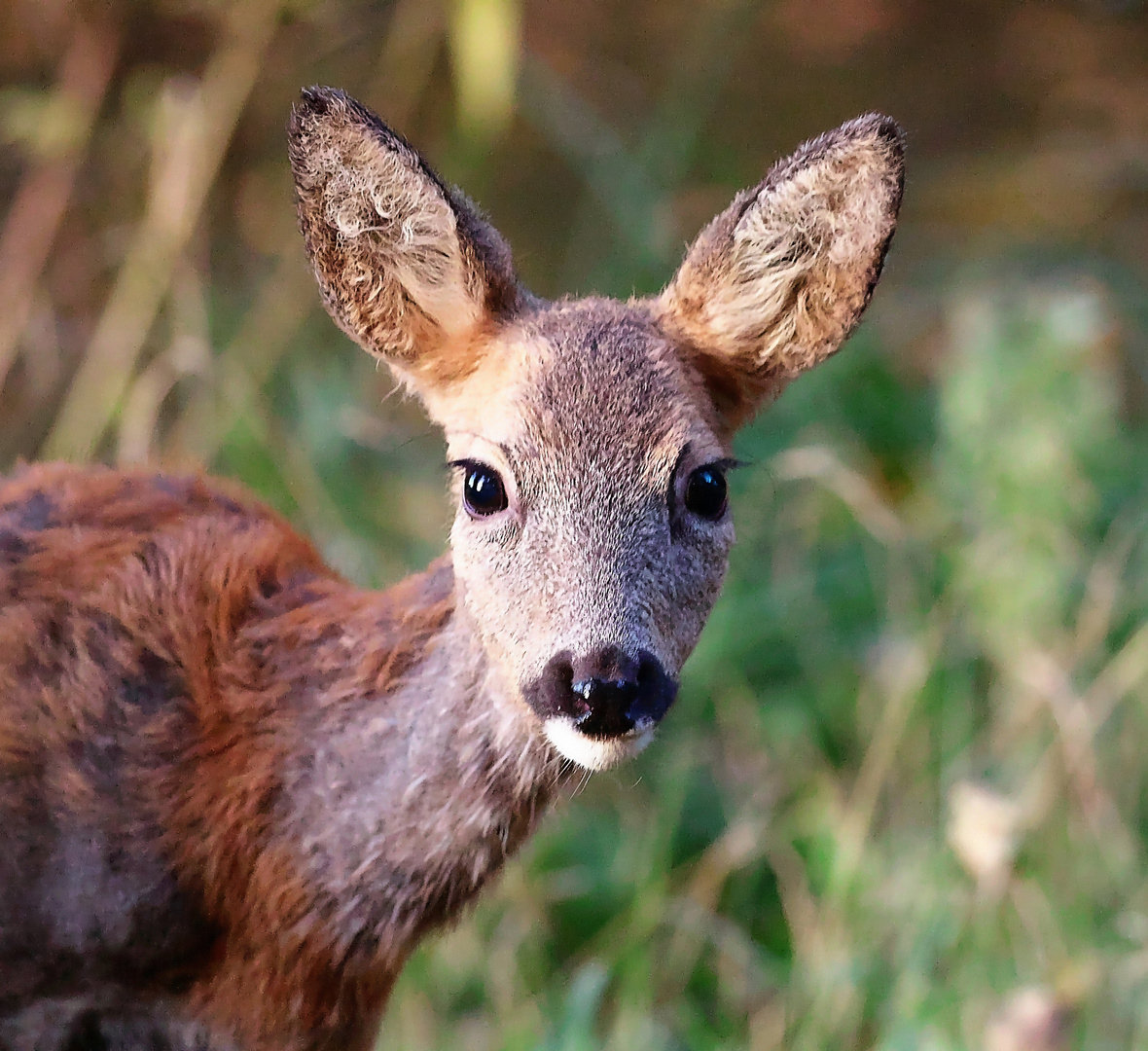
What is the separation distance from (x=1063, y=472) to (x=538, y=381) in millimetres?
2129

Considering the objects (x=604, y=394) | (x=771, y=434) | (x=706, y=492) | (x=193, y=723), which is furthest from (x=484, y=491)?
(x=771, y=434)

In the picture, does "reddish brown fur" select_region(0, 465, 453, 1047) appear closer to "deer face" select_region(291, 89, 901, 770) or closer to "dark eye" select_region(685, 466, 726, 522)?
"deer face" select_region(291, 89, 901, 770)

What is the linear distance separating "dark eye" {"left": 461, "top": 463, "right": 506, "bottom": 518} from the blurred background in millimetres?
727

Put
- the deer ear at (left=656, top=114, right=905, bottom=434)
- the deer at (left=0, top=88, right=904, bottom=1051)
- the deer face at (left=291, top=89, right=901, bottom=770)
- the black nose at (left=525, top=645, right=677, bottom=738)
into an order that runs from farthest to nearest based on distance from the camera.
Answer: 1. the deer ear at (left=656, top=114, right=905, bottom=434)
2. the deer at (left=0, top=88, right=904, bottom=1051)
3. the deer face at (left=291, top=89, right=901, bottom=770)
4. the black nose at (left=525, top=645, right=677, bottom=738)

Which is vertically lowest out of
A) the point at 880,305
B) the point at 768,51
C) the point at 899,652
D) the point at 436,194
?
the point at 899,652

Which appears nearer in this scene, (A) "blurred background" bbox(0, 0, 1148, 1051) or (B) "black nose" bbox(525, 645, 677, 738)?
(B) "black nose" bbox(525, 645, 677, 738)

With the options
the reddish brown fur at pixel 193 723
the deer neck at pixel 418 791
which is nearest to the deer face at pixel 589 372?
the deer neck at pixel 418 791

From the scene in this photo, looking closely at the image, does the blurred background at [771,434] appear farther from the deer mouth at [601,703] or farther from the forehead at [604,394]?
the forehead at [604,394]

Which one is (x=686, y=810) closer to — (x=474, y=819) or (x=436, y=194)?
(x=474, y=819)

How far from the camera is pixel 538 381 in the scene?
2.62 metres

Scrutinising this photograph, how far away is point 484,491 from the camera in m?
2.61

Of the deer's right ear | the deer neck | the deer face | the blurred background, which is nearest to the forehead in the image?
the deer face

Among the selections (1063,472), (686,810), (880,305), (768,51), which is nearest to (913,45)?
(768,51)

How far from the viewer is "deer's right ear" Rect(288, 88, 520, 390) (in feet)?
8.70
